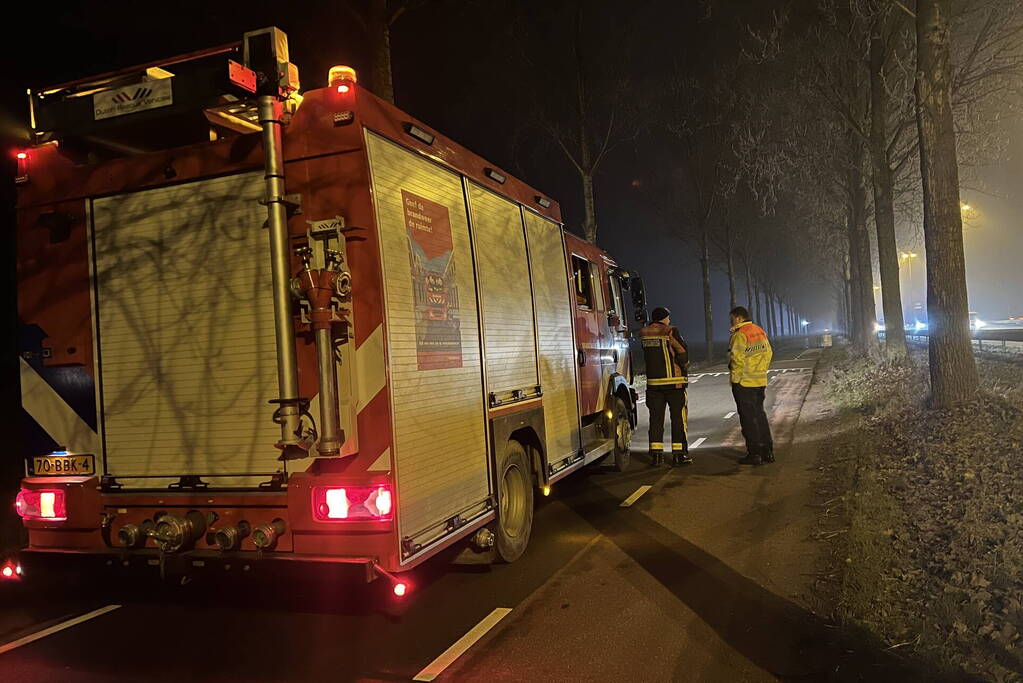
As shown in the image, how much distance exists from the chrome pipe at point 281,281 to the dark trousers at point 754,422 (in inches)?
265

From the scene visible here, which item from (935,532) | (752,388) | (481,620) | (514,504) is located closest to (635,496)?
(752,388)

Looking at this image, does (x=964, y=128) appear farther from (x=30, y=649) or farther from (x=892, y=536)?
(x=30, y=649)

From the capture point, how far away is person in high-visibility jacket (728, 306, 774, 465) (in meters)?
9.22

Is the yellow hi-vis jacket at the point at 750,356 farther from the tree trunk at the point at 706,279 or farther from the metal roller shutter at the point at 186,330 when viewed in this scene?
the tree trunk at the point at 706,279

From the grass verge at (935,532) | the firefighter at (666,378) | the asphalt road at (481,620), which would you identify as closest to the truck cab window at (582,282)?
the firefighter at (666,378)

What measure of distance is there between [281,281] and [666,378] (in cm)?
661

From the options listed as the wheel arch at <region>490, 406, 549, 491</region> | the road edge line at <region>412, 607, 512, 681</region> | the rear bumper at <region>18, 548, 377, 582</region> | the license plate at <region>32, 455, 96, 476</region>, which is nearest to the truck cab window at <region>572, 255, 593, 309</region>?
the wheel arch at <region>490, 406, 549, 491</region>

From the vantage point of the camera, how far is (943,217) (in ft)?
30.0

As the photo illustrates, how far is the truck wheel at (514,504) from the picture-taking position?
552 cm

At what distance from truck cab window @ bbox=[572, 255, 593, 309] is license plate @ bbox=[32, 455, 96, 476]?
4.89 metres

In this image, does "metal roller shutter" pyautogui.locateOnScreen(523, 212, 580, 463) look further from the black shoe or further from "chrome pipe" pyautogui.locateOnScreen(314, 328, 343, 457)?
"chrome pipe" pyautogui.locateOnScreen(314, 328, 343, 457)

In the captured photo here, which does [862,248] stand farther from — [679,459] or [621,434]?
[621,434]

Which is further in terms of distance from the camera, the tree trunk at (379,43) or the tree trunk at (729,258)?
the tree trunk at (729,258)

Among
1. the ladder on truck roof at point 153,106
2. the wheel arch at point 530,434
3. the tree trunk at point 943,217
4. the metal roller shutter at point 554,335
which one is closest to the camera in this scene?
the ladder on truck roof at point 153,106
